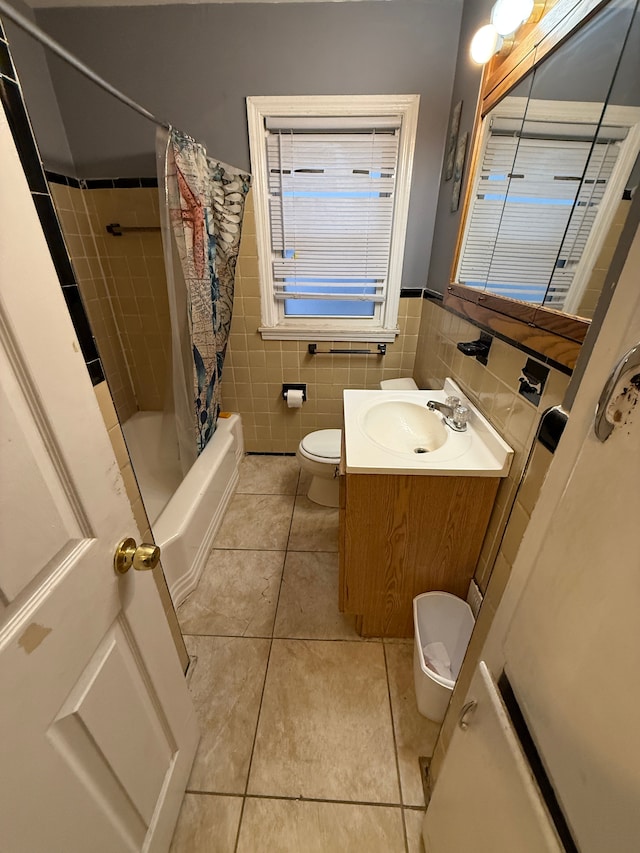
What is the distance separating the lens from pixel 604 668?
33 centimetres

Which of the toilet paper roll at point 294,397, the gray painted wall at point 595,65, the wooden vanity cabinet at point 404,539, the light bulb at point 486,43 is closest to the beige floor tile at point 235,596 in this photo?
the wooden vanity cabinet at point 404,539

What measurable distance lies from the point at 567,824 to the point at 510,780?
0.35 ft

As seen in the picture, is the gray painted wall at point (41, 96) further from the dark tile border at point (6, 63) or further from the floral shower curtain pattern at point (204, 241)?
the dark tile border at point (6, 63)

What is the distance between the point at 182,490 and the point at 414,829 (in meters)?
1.41

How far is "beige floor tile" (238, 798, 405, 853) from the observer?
89cm

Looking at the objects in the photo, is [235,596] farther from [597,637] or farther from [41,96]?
[41,96]

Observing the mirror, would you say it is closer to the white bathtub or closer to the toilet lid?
the toilet lid

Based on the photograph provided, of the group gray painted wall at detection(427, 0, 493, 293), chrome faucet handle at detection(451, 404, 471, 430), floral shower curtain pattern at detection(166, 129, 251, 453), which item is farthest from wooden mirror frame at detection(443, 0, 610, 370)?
floral shower curtain pattern at detection(166, 129, 251, 453)

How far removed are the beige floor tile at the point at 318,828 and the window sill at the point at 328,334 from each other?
201 centimetres

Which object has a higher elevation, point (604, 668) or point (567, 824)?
point (604, 668)

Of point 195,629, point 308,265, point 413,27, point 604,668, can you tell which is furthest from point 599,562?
point 413,27

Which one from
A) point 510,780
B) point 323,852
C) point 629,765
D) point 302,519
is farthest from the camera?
point 302,519

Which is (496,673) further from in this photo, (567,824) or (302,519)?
(302,519)

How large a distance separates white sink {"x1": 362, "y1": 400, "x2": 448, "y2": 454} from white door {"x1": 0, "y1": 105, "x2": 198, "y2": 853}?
0.98 metres
